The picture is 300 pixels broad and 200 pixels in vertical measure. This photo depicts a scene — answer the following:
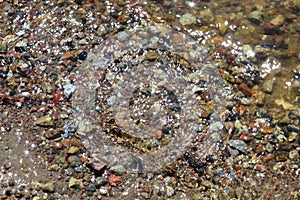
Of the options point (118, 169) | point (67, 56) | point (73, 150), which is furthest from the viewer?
point (67, 56)

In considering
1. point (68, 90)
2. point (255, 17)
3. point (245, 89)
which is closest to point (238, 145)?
point (245, 89)

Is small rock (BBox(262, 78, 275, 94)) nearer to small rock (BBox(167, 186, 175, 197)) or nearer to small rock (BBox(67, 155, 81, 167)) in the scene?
small rock (BBox(167, 186, 175, 197))

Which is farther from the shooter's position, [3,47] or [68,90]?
[3,47]

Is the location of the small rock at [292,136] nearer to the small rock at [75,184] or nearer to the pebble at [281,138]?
the pebble at [281,138]

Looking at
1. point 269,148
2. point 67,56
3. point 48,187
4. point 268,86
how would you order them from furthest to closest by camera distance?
Answer: 1. point 67,56
2. point 268,86
3. point 269,148
4. point 48,187

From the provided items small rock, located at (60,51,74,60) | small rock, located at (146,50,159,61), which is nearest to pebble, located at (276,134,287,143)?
small rock, located at (146,50,159,61)

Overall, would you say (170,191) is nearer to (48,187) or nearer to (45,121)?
(48,187)
